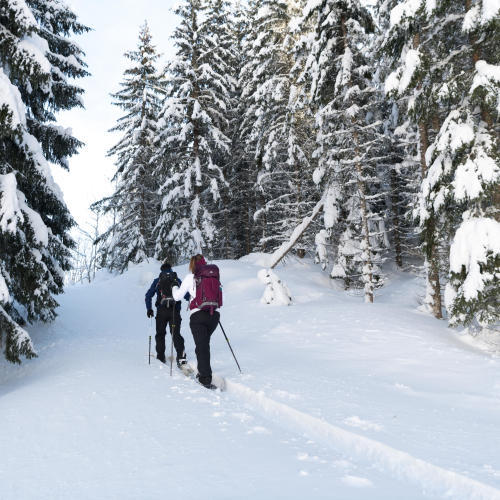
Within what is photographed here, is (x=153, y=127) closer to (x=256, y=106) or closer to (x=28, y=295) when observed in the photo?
(x=256, y=106)

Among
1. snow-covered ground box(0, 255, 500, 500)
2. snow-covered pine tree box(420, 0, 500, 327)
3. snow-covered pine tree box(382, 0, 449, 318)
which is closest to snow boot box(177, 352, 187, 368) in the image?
snow-covered ground box(0, 255, 500, 500)

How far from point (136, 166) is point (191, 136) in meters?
5.39

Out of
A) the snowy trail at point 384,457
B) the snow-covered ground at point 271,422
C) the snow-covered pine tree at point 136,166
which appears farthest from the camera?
the snow-covered pine tree at point 136,166

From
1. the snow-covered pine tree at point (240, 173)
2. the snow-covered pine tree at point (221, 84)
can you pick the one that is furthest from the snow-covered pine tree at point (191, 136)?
the snow-covered pine tree at point (240, 173)

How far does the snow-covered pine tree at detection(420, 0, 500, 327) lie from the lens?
782 centimetres

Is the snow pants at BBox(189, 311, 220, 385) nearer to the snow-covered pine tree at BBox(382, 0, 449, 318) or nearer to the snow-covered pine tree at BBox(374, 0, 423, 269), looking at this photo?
the snow-covered pine tree at BBox(382, 0, 449, 318)

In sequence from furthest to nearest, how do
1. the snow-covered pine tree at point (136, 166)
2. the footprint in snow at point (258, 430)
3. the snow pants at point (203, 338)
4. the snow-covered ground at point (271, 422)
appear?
the snow-covered pine tree at point (136, 166)
the snow pants at point (203, 338)
the footprint in snow at point (258, 430)
the snow-covered ground at point (271, 422)

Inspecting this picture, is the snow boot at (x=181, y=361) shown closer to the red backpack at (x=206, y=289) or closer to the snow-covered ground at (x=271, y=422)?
the snow-covered ground at (x=271, y=422)

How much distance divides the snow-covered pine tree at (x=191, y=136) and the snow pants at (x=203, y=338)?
12741 mm

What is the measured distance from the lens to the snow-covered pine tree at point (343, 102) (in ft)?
45.5

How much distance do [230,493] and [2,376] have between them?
770 centimetres

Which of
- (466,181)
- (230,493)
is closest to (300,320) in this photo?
(466,181)

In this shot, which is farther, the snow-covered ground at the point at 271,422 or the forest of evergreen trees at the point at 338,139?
the forest of evergreen trees at the point at 338,139

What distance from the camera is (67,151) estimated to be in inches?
447
